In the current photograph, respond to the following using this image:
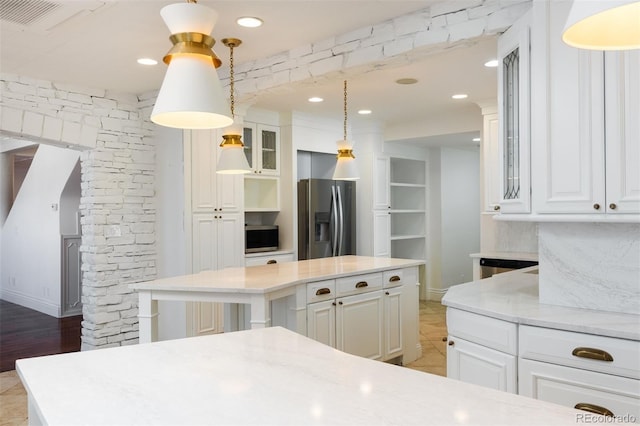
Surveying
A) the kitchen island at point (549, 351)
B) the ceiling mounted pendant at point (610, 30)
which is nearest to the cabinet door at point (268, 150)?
the kitchen island at point (549, 351)

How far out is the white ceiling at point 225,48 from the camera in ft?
9.24

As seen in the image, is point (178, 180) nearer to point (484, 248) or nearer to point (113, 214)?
point (113, 214)

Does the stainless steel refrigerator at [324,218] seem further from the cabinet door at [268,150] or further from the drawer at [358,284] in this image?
the drawer at [358,284]

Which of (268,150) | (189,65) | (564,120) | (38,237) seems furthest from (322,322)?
(38,237)

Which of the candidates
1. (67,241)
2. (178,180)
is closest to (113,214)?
(178,180)

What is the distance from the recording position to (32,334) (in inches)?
215

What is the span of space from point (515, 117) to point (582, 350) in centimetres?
115

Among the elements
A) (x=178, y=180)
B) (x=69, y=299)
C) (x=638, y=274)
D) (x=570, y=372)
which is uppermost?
(x=178, y=180)

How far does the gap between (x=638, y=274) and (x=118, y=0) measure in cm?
293

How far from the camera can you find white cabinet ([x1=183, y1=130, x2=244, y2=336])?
4.52 metres

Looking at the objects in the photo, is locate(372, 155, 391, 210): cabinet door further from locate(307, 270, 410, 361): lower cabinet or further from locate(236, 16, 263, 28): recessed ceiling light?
locate(236, 16, 263, 28): recessed ceiling light

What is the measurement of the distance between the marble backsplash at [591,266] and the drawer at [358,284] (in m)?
1.44

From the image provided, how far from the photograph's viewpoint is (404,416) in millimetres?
992

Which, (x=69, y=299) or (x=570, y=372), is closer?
(x=570, y=372)
